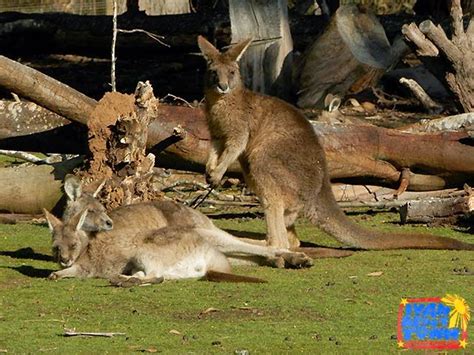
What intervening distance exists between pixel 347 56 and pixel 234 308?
7.93 m

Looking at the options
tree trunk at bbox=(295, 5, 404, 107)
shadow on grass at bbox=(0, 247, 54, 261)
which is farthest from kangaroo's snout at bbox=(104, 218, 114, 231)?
tree trunk at bbox=(295, 5, 404, 107)

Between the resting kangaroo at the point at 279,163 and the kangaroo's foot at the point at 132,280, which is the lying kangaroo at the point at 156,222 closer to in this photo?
the kangaroo's foot at the point at 132,280

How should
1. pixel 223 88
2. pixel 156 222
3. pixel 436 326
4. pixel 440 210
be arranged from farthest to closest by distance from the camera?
pixel 440 210 → pixel 223 88 → pixel 156 222 → pixel 436 326

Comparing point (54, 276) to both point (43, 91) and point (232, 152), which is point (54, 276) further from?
point (43, 91)

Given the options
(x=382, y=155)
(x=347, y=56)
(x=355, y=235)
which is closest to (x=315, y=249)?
(x=355, y=235)

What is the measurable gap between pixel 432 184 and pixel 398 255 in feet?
7.95

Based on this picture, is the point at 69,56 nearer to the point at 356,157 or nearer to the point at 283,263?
the point at 356,157

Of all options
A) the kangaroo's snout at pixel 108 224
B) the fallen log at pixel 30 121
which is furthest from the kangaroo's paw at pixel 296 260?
the fallen log at pixel 30 121

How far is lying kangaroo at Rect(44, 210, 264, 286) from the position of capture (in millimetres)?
7273

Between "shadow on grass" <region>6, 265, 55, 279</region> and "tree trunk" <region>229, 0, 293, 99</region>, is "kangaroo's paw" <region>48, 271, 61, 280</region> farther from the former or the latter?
"tree trunk" <region>229, 0, 293, 99</region>

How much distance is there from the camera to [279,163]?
8680 mm

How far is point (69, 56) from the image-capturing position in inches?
752

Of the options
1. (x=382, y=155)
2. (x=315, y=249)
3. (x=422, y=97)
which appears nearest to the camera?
(x=315, y=249)

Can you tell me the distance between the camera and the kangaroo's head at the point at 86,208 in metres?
7.34
